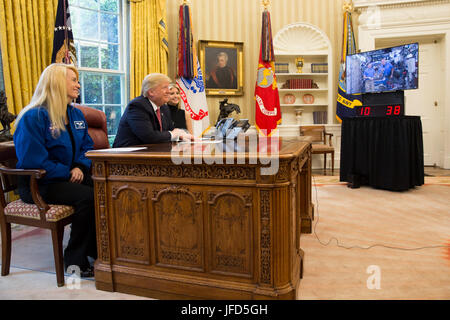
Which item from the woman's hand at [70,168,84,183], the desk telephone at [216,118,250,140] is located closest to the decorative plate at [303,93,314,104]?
the desk telephone at [216,118,250,140]

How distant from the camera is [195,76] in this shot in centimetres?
579

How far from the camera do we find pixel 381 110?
470 centimetres

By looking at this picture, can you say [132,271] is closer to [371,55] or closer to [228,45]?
[371,55]

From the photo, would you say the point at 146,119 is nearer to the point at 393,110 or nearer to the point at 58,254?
the point at 58,254

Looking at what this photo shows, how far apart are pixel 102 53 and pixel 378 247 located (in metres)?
4.37

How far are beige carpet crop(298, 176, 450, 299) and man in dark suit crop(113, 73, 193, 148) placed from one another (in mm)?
1316

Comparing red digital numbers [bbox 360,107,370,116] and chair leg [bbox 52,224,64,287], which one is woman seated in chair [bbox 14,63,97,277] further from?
red digital numbers [bbox 360,107,370,116]

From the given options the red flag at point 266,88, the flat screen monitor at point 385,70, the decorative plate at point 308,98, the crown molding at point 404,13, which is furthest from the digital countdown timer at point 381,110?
the crown molding at point 404,13

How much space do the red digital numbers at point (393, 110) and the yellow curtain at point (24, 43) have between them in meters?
4.09

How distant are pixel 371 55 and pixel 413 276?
3.45 metres

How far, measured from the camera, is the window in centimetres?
488

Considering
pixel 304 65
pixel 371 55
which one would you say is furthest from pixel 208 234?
pixel 304 65

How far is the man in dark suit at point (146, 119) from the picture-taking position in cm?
260

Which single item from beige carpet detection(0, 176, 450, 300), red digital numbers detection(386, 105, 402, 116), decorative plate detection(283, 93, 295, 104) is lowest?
beige carpet detection(0, 176, 450, 300)
